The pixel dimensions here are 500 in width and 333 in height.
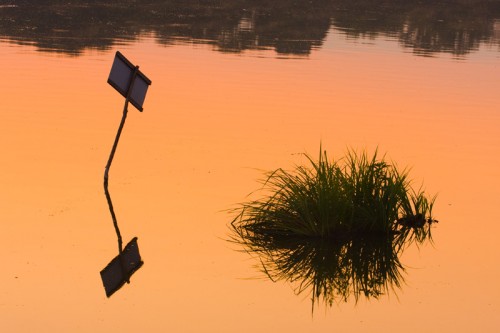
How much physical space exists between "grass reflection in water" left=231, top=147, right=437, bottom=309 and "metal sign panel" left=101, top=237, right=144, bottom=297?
1.24 m

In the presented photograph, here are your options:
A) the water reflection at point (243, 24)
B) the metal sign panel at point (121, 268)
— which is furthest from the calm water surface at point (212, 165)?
the water reflection at point (243, 24)

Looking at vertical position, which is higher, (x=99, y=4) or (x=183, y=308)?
(x=183, y=308)

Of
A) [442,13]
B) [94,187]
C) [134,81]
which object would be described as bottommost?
[442,13]

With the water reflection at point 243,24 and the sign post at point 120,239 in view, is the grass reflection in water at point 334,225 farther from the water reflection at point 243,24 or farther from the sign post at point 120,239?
the water reflection at point 243,24

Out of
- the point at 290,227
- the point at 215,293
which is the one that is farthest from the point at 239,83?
the point at 215,293

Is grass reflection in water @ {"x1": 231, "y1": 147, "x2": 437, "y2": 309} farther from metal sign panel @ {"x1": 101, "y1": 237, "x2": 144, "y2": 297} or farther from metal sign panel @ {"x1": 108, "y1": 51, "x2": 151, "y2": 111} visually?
metal sign panel @ {"x1": 108, "y1": 51, "x2": 151, "y2": 111}

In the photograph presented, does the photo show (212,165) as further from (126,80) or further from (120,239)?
(120,239)

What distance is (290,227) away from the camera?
44.9 feet

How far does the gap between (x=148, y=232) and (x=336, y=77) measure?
1889cm

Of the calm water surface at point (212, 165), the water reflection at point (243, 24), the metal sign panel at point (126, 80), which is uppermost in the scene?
the metal sign panel at point (126, 80)

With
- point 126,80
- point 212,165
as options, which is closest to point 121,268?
point 126,80

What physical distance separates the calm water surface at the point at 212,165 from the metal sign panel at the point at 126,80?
4.10ft

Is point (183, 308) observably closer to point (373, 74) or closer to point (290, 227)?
point (290, 227)

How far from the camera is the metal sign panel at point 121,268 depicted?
11.4 m
